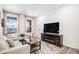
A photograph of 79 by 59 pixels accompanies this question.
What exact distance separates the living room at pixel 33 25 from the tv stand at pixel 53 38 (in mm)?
49

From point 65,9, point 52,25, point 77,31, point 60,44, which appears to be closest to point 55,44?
point 60,44

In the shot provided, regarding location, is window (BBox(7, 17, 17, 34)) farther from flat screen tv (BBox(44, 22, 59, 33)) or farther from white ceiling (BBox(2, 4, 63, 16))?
flat screen tv (BBox(44, 22, 59, 33))

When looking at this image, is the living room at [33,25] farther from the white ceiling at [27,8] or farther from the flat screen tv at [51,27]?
the flat screen tv at [51,27]

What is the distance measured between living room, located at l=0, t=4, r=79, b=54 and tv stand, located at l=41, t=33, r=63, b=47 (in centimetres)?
5

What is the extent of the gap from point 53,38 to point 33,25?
133cm

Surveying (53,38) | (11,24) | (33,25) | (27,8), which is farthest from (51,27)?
(11,24)

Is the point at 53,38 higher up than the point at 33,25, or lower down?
lower down

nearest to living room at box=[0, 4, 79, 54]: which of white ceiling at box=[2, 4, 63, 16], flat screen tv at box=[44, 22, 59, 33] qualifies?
white ceiling at box=[2, 4, 63, 16]

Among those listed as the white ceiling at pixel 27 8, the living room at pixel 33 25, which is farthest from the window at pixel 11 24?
the white ceiling at pixel 27 8

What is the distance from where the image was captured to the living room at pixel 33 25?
2.05 metres

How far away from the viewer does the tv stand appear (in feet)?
10.1

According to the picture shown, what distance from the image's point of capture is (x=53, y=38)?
10.5 ft

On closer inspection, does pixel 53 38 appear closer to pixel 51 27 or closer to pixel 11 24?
pixel 51 27

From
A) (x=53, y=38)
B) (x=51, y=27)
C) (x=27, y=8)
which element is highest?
(x=27, y=8)
